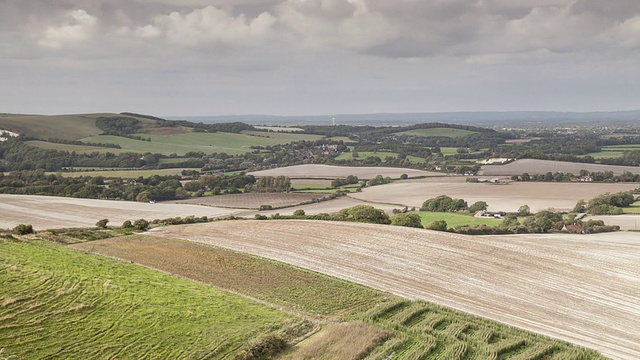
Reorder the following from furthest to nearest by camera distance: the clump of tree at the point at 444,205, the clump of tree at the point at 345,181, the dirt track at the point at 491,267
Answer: the clump of tree at the point at 345,181 < the clump of tree at the point at 444,205 < the dirt track at the point at 491,267

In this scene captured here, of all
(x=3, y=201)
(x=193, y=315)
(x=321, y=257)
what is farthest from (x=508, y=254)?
(x=3, y=201)

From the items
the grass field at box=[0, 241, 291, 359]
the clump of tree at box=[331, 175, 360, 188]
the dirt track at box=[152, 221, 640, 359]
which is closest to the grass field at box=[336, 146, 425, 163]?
the clump of tree at box=[331, 175, 360, 188]

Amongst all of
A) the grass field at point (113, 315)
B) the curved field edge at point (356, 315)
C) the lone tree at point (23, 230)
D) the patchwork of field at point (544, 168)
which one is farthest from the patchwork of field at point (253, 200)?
the patchwork of field at point (544, 168)

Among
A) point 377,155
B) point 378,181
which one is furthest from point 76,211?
point 377,155

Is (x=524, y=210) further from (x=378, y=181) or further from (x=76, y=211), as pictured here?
(x=76, y=211)

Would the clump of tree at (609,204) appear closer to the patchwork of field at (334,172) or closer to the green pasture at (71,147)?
the patchwork of field at (334,172)
